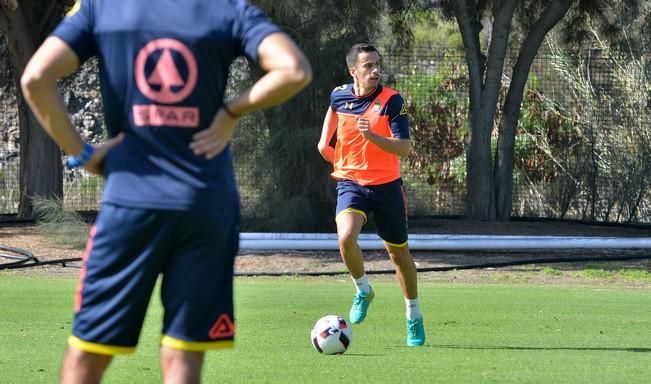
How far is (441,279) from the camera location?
1478 cm

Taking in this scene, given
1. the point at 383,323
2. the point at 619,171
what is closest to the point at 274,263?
the point at 383,323

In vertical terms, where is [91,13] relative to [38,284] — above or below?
above

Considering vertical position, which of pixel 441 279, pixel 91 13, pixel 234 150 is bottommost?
pixel 441 279

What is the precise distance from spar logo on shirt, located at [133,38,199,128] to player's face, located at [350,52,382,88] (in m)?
4.88

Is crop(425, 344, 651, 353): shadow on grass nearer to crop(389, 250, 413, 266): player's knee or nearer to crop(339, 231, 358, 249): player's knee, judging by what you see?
crop(389, 250, 413, 266): player's knee

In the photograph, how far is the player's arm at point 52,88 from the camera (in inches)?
151

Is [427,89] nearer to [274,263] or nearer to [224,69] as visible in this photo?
[274,263]

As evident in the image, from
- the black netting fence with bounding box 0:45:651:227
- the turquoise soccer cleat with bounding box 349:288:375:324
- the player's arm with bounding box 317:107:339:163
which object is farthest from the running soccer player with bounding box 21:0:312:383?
the black netting fence with bounding box 0:45:651:227

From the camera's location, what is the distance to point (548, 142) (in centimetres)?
2156

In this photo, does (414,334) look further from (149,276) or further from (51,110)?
(51,110)

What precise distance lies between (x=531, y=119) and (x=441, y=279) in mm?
7821

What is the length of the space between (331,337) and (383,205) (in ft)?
4.79

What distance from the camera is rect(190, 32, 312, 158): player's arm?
384cm

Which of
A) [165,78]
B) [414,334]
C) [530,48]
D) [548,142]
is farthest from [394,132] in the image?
[548,142]
